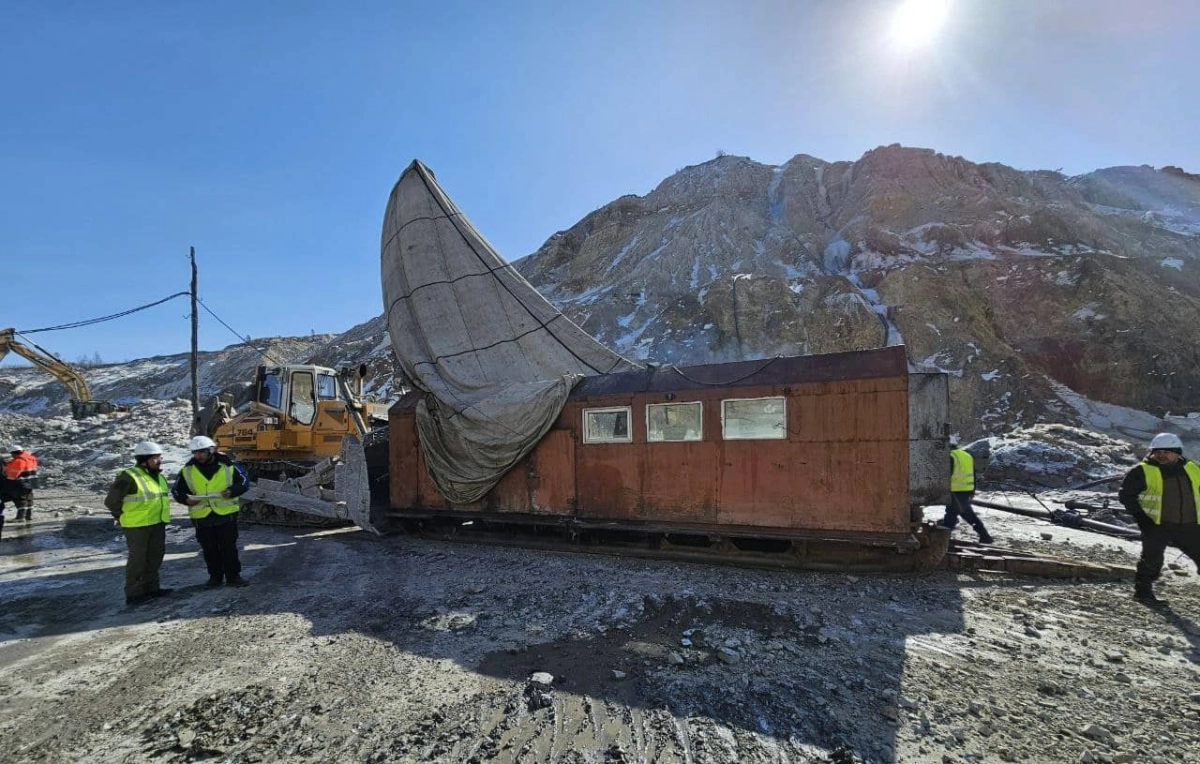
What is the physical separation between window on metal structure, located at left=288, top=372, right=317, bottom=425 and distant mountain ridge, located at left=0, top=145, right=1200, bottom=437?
728 inches

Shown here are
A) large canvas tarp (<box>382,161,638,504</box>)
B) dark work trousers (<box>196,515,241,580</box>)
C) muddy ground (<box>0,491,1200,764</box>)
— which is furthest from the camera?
large canvas tarp (<box>382,161,638,504</box>)

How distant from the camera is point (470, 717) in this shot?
145 inches

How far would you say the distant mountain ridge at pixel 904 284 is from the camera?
25266 mm

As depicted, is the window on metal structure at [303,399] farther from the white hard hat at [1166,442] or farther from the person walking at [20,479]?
the white hard hat at [1166,442]

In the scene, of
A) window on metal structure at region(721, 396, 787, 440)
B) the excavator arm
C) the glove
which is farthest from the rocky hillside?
the glove

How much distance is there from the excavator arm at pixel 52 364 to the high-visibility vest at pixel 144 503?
25.1 meters

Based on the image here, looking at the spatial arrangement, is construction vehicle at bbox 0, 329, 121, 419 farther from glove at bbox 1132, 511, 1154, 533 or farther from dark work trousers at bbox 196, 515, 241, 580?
glove at bbox 1132, 511, 1154, 533

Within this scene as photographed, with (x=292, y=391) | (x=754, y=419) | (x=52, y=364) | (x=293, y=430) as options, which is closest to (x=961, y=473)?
(x=754, y=419)

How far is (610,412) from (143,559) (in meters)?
5.71

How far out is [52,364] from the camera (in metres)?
26.4

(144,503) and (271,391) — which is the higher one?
(271,391)

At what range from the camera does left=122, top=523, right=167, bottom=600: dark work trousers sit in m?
6.25

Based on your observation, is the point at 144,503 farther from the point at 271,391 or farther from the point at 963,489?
the point at 963,489

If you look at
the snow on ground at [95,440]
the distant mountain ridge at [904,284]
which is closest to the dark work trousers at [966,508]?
the distant mountain ridge at [904,284]
